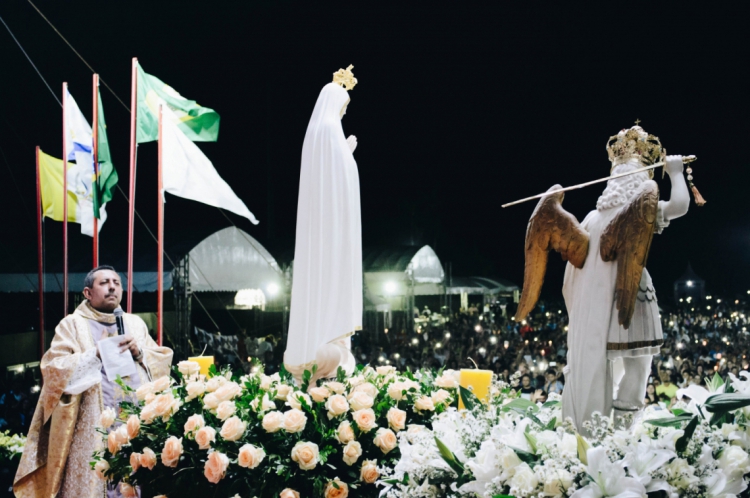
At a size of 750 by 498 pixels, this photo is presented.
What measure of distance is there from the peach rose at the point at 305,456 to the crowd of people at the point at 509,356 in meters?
2.06

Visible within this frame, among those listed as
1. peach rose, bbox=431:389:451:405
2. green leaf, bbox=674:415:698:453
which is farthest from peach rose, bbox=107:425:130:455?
green leaf, bbox=674:415:698:453

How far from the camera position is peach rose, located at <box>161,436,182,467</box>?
3.12 metres

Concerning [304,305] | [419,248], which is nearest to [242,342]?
[419,248]

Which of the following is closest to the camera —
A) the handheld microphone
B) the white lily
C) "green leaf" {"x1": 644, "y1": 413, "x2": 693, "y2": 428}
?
the white lily

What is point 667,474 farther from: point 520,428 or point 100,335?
point 100,335

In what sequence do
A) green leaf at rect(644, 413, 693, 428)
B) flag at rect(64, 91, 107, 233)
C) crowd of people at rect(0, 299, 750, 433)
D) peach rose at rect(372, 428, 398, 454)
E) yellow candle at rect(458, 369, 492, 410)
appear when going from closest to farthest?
1. green leaf at rect(644, 413, 693, 428)
2. peach rose at rect(372, 428, 398, 454)
3. yellow candle at rect(458, 369, 492, 410)
4. flag at rect(64, 91, 107, 233)
5. crowd of people at rect(0, 299, 750, 433)

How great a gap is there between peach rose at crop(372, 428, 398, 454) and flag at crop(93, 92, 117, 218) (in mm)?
4861

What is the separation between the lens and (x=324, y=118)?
4277 mm

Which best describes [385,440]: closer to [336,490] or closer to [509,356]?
[336,490]

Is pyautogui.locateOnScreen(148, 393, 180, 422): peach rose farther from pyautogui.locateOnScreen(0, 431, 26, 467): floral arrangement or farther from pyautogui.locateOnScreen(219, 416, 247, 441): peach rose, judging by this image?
pyautogui.locateOnScreen(0, 431, 26, 467): floral arrangement

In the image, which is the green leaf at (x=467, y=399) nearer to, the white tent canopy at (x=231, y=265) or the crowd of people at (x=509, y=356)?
the crowd of people at (x=509, y=356)

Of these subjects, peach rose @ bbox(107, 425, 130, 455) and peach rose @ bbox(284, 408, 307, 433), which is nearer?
peach rose @ bbox(284, 408, 307, 433)

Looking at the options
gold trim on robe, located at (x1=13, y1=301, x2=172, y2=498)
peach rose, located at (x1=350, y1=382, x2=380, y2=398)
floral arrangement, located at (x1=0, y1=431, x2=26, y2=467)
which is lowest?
floral arrangement, located at (x1=0, y1=431, x2=26, y2=467)

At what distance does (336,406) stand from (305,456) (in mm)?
326
